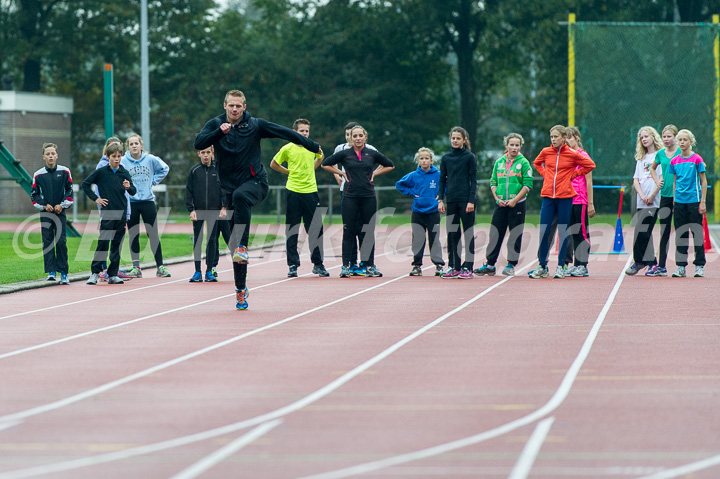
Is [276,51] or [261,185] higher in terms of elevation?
[276,51]

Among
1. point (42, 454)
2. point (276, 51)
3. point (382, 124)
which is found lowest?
point (42, 454)

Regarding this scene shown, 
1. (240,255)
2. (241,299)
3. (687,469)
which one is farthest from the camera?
(241,299)

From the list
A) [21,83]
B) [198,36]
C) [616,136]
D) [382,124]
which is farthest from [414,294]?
[21,83]

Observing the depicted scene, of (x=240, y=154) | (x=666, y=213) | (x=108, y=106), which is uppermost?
(x=108, y=106)

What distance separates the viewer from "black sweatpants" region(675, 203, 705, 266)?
13609 millimetres

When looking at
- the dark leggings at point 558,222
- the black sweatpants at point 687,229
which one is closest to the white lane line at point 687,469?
the black sweatpants at point 687,229

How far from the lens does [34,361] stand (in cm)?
776

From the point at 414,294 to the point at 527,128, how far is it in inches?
1452

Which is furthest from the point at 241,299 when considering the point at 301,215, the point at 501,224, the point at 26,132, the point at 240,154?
the point at 26,132

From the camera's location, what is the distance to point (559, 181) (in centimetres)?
1395

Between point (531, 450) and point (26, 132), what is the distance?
39480mm

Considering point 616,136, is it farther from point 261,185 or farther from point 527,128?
point 527,128

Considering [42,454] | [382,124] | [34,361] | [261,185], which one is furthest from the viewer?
[382,124]

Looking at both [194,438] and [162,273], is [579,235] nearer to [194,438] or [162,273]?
[162,273]
